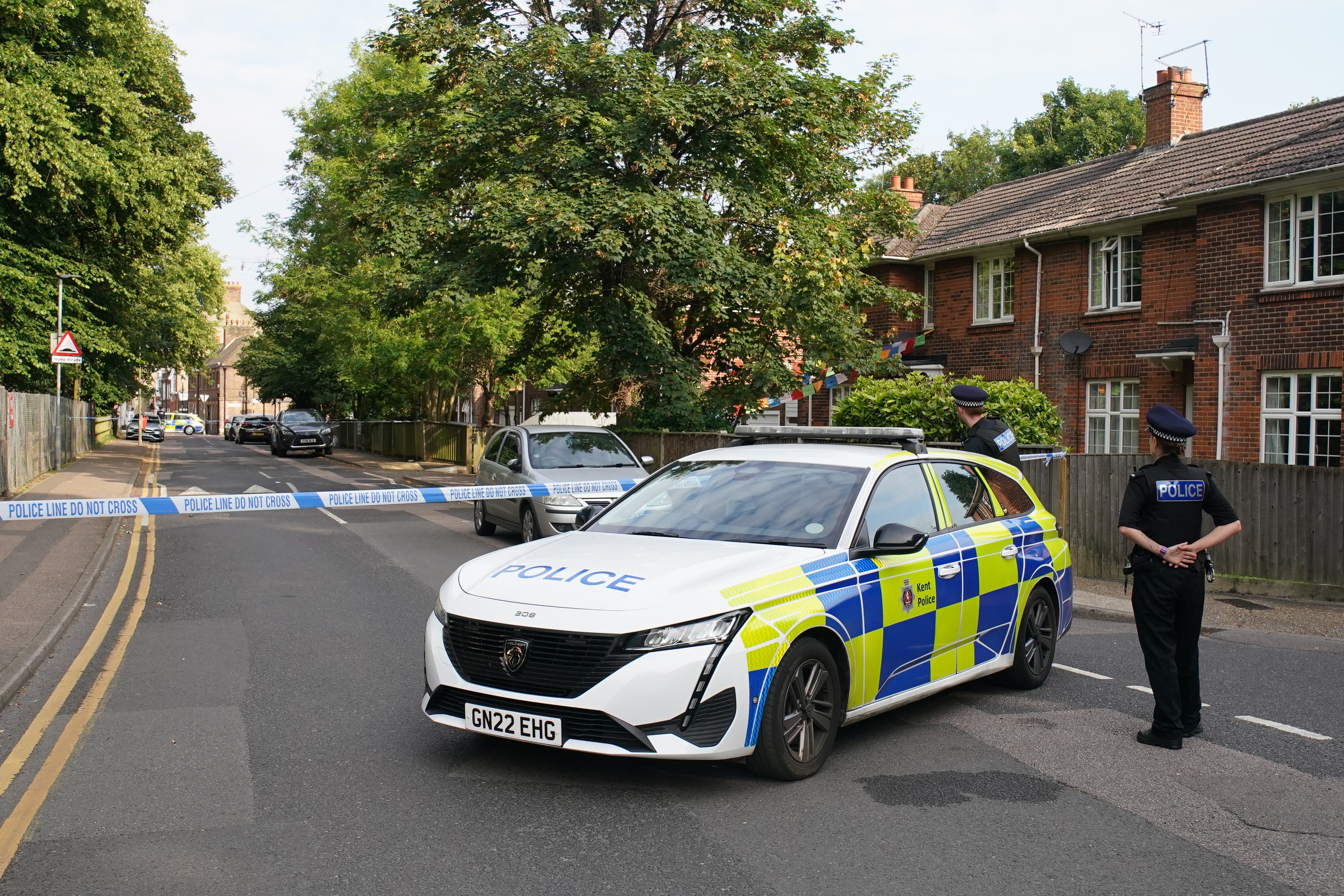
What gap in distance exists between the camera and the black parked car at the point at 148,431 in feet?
199

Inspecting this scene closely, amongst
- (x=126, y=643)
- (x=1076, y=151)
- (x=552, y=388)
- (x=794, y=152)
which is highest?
(x=1076, y=151)

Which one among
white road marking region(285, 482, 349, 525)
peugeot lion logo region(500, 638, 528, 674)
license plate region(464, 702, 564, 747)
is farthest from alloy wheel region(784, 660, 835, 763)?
white road marking region(285, 482, 349, 525)

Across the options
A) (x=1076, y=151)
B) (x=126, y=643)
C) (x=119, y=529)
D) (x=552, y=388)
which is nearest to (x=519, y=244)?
(x=119, y=529)

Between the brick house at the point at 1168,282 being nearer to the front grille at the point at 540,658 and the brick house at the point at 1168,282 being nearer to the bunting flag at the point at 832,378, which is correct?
the bunting flag at the point at 832,378

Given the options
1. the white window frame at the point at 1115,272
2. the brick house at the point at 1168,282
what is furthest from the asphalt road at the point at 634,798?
the white window frame at the point at 1115,272

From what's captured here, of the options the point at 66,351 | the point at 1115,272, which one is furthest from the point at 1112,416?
the point at 66,351

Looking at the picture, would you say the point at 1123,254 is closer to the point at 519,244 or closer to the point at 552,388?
the point at 519,244

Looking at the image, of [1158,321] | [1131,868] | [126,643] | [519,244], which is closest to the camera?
[1131,868]

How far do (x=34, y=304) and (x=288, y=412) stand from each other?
1718cm

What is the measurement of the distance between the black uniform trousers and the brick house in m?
14.1

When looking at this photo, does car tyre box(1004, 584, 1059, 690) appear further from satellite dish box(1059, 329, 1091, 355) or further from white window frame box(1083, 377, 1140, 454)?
satellite dish box(1059, 329, 1091, 355)

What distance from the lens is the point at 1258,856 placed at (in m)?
4.41

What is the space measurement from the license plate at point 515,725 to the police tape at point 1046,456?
865 centimetres

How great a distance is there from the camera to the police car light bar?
6.84 metres
